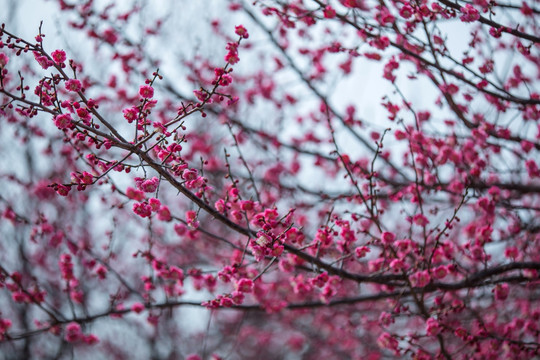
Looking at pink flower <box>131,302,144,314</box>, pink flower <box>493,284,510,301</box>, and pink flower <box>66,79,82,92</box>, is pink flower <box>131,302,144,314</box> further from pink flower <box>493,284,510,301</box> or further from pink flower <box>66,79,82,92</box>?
pink flower <box>493,284,510,301</box>

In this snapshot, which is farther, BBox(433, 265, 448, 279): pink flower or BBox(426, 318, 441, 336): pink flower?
BBox(433, 265, 448, 279): pink flower

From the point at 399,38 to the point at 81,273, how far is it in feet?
24.9

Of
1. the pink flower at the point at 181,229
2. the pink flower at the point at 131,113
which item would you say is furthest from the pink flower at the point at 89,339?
the pink flower at the point at 131,113

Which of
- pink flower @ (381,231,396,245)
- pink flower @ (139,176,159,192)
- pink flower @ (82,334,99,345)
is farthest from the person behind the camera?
pink flower @ (82,334,99,345)

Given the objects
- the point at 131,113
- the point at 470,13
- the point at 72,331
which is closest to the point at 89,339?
the point at 72,331

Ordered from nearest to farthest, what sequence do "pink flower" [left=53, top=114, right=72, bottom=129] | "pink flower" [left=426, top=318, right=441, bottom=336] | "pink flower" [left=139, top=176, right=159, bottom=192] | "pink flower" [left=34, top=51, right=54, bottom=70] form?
"pink flower" [left=53, top=114, right=72, bottom=129] < "pink flower" [left=34, top=51, right=54, bottom=70] < "pink flower" [left=139, top=176, right=159, bottom=192] < "pink flower" [left=426, top=318, right=441, bottom=336]

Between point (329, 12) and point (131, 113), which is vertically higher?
point (329, 12)

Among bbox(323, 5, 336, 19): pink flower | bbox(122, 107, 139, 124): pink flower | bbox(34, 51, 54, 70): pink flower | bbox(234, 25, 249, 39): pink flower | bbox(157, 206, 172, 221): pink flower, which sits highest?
bbox(323, 5, 336, 19): pink flower

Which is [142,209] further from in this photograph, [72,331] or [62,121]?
[72,331]

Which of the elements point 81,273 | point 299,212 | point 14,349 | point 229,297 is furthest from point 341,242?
point 14,349

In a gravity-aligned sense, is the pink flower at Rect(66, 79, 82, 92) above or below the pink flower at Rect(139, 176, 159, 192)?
above

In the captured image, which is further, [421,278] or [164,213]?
[164,213]

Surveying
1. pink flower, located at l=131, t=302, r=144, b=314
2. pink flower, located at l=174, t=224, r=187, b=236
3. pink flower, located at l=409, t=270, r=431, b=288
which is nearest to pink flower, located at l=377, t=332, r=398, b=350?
pink flower, located at l=409, t=270, r=431, b=288

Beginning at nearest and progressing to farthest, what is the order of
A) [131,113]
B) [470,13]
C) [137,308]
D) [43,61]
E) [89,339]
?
[43,61] < [131,113] < [470,13] < [137,308] < [89,339]
